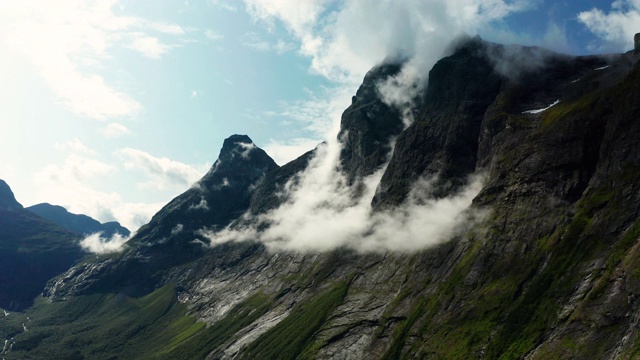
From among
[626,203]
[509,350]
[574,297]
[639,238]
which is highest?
[626,203]

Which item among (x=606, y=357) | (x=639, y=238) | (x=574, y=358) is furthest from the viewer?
(x=639, y=238)

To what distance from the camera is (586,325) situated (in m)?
164

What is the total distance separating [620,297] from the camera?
15862 centimetres

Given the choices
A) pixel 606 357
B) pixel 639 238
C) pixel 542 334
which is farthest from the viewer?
pixel 542 334

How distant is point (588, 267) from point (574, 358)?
4936 cm

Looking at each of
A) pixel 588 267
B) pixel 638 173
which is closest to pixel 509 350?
pixel 588 267

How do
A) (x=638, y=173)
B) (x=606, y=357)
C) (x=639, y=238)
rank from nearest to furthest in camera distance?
(x=606, y=357) → (x=639, y=238) → (x=638, y=173)

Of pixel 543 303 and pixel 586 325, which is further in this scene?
pixel 543 303

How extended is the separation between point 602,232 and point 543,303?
1614 inches

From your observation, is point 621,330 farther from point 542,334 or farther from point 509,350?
point 509,350

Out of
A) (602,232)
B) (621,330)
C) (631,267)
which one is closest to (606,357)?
(621,330)

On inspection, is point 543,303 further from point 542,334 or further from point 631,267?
point 631,267

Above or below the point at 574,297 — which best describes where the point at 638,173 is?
above

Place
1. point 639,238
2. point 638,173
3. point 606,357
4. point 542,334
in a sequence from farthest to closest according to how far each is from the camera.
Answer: point 638,173
point 542,334
point 639,238
point 606,357
